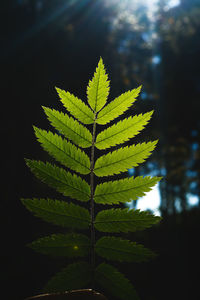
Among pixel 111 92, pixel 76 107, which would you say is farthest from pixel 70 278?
pixel 111 92

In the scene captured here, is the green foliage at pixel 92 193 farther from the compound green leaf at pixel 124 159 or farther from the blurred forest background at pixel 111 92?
the blurred forest background at pixel 111 92

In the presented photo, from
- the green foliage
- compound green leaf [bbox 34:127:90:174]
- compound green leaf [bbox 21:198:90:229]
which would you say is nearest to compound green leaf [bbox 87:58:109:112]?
the green foliage

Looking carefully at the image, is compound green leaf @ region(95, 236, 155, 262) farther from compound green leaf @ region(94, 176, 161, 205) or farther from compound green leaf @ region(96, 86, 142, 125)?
compound green leaf @ region(96, 86, 142, 125)

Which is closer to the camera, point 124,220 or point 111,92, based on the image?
point 124,220

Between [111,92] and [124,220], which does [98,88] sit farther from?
[111,92]

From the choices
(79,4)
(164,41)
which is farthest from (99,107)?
(164,41)

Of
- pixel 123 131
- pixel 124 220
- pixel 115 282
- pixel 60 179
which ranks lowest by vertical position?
pixel 115 282

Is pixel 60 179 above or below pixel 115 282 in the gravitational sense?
above
